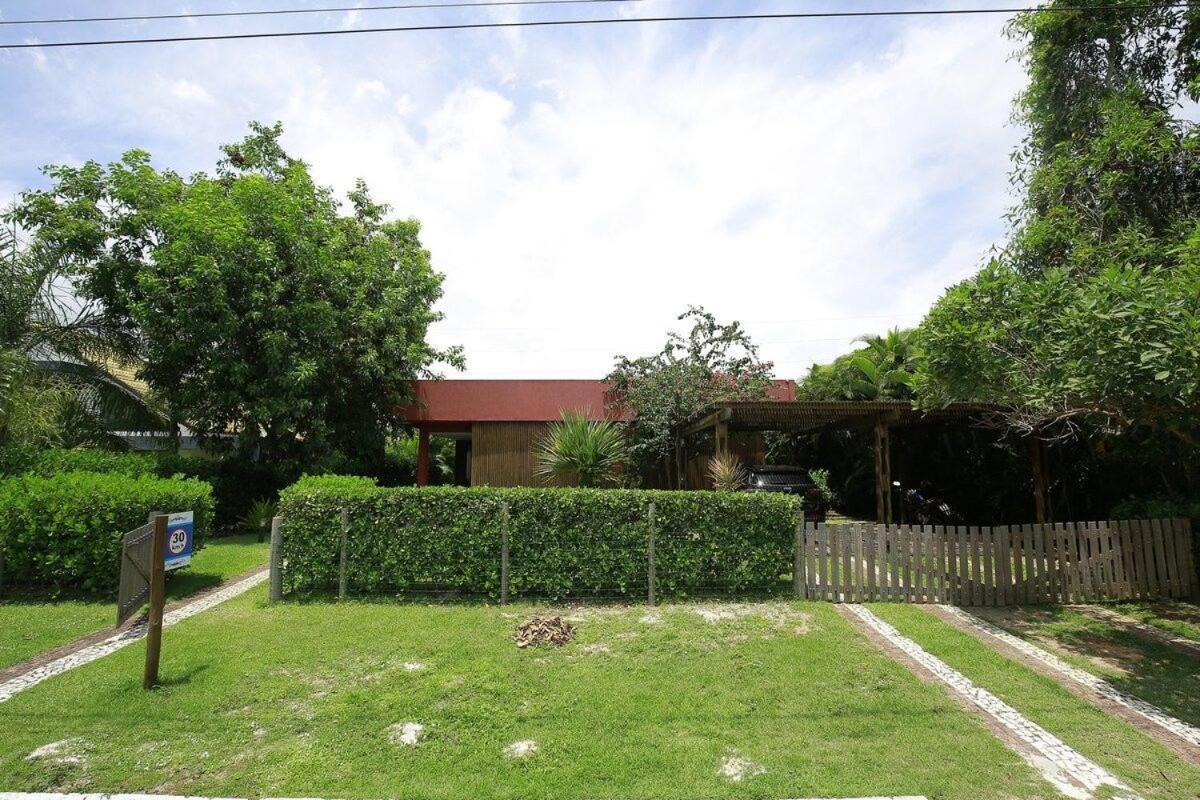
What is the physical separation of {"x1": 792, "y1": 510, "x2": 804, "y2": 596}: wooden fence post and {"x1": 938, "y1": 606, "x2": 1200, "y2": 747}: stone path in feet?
5.26

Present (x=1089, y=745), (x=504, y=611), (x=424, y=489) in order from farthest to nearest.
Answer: (x=424, y=489), (x=504, y=611), (x=1089, y=745)

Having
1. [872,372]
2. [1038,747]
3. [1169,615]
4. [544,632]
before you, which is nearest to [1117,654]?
[1169,615]

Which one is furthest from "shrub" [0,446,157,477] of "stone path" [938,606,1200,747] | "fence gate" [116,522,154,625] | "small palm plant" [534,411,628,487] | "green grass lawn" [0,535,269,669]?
"stone path" [938,606,1200,747]

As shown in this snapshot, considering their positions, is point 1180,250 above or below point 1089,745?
above

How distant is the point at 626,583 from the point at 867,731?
10.8 feet

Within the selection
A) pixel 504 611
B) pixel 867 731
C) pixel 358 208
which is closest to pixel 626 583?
pixel 504 611

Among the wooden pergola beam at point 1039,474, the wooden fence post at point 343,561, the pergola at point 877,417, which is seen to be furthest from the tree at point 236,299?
the wooden pergola beam at point 1039,474

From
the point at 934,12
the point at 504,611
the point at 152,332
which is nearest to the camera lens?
the point at 934,12

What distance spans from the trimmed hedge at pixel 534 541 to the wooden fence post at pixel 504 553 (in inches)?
2.2

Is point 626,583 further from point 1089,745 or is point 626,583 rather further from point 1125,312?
point 1125,312

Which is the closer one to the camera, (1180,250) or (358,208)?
(1180,250)

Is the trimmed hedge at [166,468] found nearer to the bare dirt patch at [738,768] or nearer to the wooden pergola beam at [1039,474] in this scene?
the bare dirt patch at [738,768]

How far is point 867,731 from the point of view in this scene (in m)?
3.88

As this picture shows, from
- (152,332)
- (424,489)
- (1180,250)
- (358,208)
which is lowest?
(424,489)
